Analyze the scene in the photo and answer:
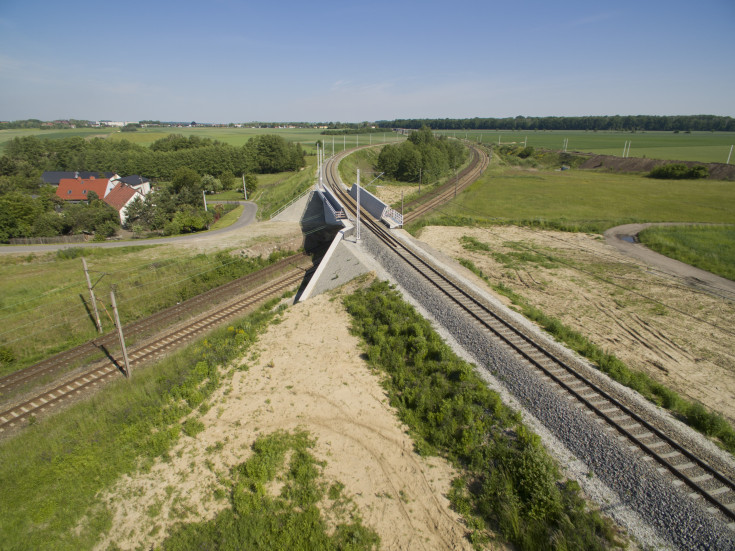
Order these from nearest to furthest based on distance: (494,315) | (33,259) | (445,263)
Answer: (494,315) < (445,263) < (33,259)

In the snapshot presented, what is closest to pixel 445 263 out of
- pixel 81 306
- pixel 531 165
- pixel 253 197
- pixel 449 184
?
pixel 81 306

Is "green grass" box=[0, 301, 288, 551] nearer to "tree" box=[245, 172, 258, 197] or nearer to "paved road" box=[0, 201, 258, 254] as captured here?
"paved road" box=[0, 201, 258, 254]

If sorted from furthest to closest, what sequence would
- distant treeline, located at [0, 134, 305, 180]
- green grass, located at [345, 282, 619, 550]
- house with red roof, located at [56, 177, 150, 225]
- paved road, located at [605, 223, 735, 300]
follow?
1. distant treeline, located at [0, 134, 305, 180]
2. house with red roof, located at [56, 177, 150, 225]
3. paved road, located at [605, 223, 735, 300]
4. green grass, located at [345, 282, 619, 550]

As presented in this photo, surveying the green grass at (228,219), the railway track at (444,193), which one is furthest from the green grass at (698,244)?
the green grass at (228,219)

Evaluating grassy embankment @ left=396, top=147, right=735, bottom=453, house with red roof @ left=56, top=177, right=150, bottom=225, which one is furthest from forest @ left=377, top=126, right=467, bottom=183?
house with red roof @ left=56, top=177, right=150, bottom=225

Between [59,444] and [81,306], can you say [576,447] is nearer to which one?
[59,444]

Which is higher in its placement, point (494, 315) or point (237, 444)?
point (494, 315)

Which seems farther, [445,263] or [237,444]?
[445,263]

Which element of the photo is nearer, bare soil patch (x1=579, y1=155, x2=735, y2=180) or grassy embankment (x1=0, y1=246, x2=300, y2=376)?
grassy embankment (x1=0, y1=246, x2=300, y2=376)

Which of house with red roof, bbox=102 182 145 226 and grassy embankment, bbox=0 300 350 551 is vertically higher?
house with red roof, bbox=102 182 145 226
